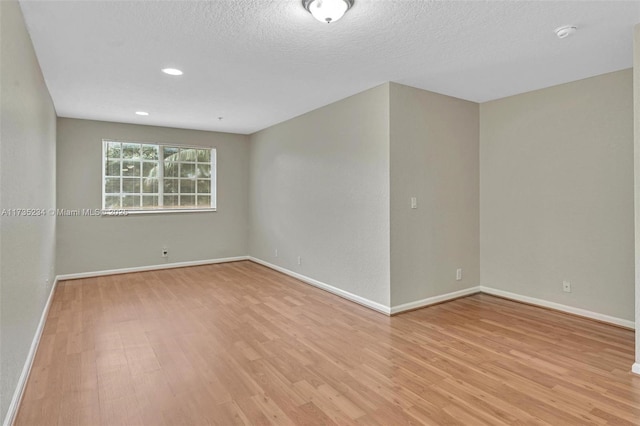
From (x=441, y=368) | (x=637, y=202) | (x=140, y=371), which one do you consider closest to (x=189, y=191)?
(x=140, y=371)

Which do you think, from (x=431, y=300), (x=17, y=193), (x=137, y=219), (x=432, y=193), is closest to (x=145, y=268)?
(x=137, y=219)

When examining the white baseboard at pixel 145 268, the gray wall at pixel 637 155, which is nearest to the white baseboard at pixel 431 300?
the gray wall at pixel 637 155

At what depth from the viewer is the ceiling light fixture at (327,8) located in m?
2.12

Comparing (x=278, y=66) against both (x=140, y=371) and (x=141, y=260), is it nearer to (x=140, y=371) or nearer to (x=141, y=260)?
(x=140, y=371)

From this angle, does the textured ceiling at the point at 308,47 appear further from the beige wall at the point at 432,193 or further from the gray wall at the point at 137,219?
the gray wall at the point at 137,219

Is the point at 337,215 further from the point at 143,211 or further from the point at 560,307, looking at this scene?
the point at 143,211

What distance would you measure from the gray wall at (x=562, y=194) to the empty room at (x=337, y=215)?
0.02 meters

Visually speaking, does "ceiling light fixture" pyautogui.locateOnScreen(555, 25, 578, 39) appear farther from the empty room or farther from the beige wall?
the beige wall

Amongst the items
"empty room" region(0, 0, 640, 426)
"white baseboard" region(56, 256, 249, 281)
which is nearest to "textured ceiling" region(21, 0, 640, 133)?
"empty room" region(0, 0, 640, 426)

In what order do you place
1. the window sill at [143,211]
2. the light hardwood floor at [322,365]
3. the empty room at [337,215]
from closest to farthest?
1. the light hardwood floor at [322,365]
2. the empty room at [337,215]
3. the window sill at [143,211]

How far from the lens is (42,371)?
8.30 ft

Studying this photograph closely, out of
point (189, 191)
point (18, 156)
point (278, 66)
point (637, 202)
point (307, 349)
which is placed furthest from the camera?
point (189, 191)

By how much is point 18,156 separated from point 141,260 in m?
3.97

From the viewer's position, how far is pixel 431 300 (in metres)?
4.08
